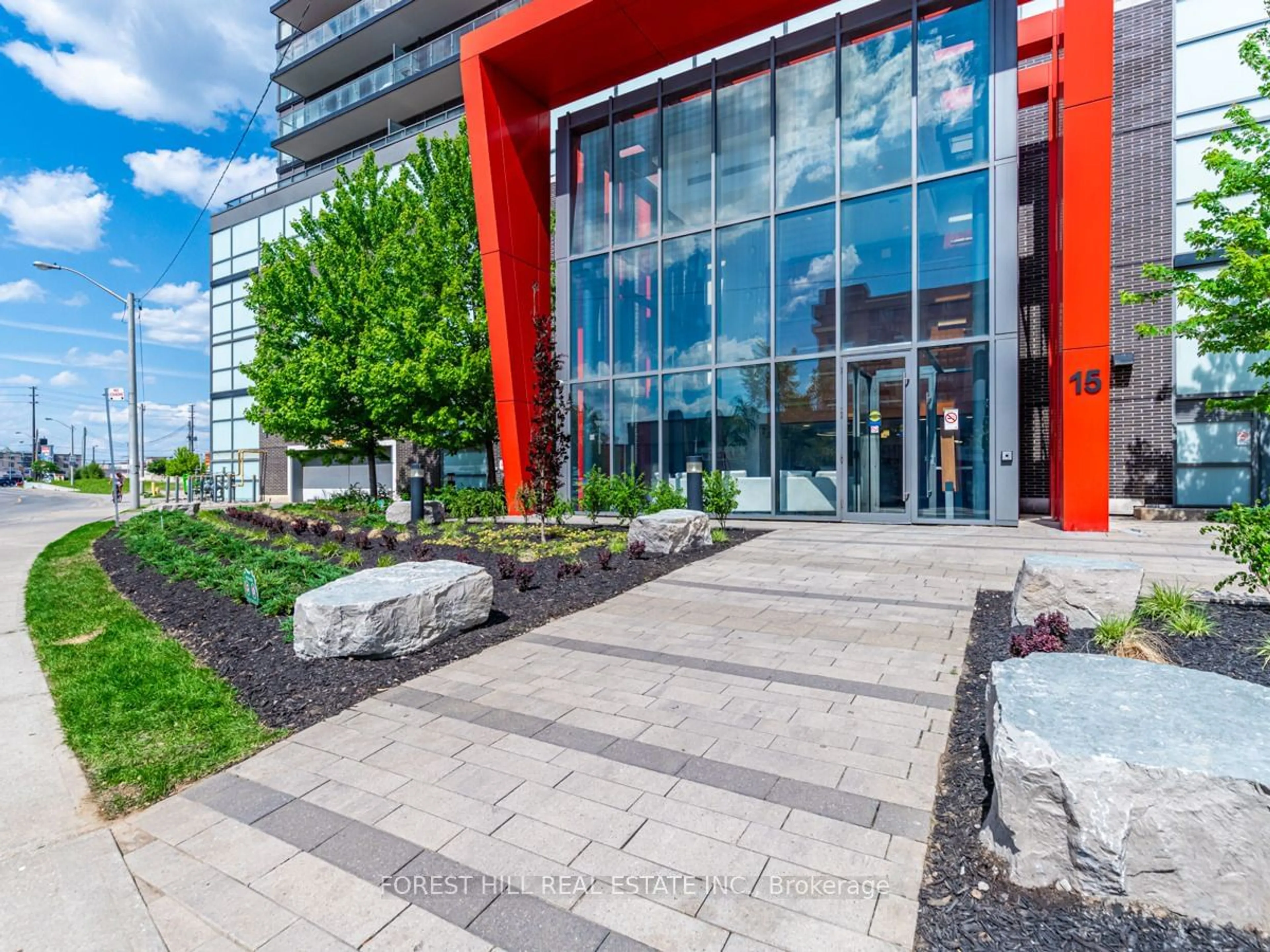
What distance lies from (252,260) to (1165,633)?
3583cm

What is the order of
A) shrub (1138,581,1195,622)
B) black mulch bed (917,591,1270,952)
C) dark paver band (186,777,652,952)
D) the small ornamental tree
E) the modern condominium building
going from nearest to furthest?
black mulch bed (917,591,1270,952)
dark paver band (186,777,652,952)
shrub (1138,581,1195,622)
the small ornamental tree
the modern condominium building

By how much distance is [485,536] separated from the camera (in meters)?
11.6

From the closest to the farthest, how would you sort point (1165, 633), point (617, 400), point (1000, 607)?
point (1165, 633), point (1000, 607), point (617, 400)

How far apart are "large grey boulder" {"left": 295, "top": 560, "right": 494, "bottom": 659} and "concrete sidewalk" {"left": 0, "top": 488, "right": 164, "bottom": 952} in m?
1.54

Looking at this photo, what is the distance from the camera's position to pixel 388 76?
88.3ft

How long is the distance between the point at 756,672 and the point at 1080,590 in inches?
106

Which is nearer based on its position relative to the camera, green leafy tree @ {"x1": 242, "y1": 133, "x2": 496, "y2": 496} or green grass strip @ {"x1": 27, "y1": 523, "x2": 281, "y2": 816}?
green grass strip @ {"x1": 27, "y1": 523, "x2": 281, "y2": 816}

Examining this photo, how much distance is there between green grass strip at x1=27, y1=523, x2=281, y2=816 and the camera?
10.9ft

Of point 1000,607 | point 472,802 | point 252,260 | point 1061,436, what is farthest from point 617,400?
point 252,260

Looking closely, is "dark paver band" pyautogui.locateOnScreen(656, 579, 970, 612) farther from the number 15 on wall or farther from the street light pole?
the street light pole

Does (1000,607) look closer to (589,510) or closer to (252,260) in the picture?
(589,510)

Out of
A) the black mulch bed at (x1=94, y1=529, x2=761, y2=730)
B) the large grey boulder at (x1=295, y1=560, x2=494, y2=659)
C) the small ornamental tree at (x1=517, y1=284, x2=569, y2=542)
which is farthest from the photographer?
the small ornamental tree at (x1=517, y1=284, x2=569, y2=542)

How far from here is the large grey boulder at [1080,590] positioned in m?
4.93

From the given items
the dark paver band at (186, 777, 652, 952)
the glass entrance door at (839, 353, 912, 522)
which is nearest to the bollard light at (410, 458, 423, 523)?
the glass entrance door at (839, 353, 912, 522)
